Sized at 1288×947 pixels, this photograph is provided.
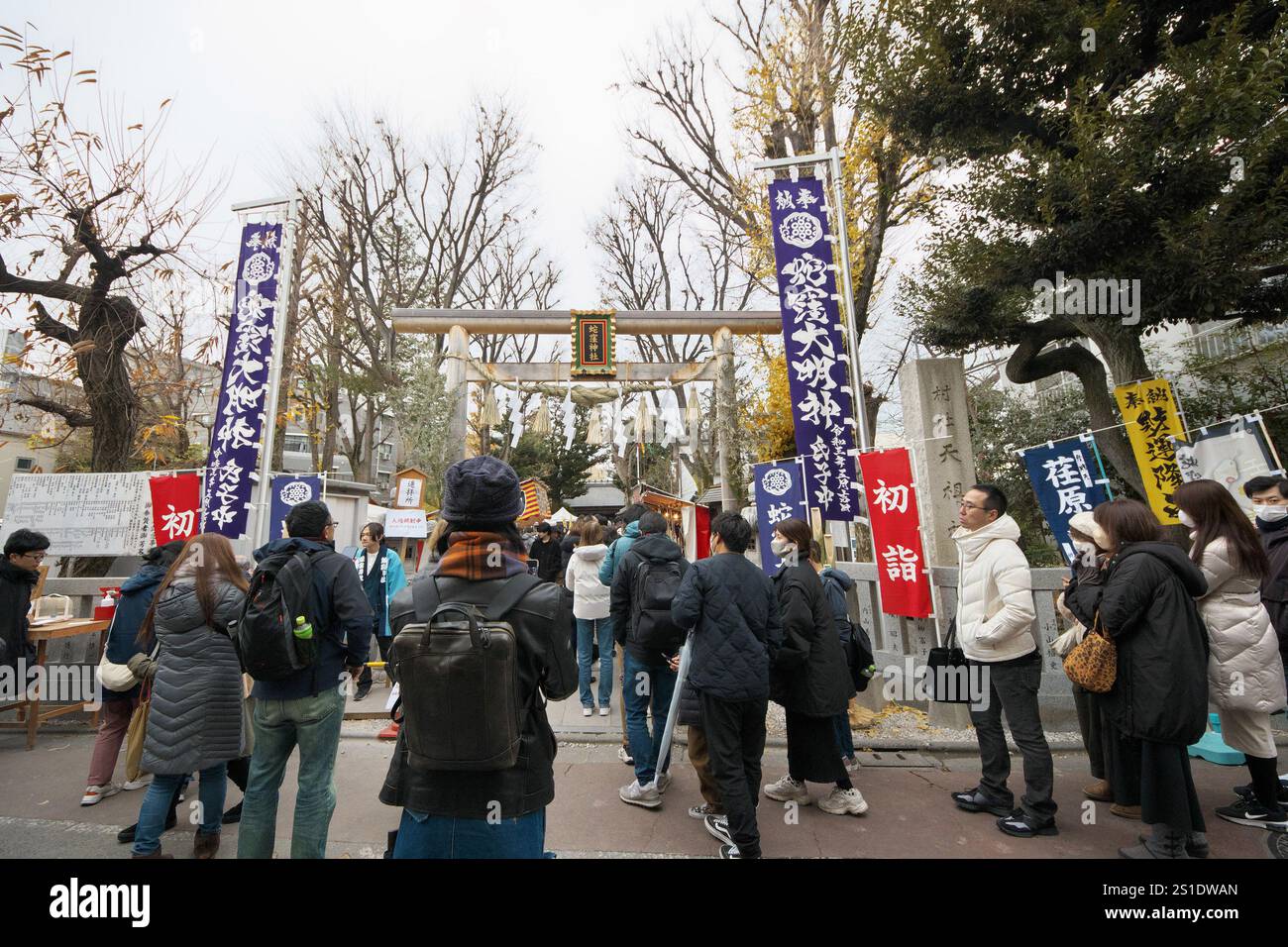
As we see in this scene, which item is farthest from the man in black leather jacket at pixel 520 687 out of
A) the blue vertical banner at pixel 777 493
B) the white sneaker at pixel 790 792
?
the blue vertical banner at pixel 777 493

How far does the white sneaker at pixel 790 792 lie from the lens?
161 inches

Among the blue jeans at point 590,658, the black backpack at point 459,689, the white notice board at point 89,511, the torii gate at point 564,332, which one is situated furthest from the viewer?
the torii gate at point 564,332

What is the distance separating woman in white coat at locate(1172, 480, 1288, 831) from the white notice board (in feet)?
30.7

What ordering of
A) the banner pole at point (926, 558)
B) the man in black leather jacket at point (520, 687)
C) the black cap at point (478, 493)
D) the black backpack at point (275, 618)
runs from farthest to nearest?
the banner pole at point (926, 558), the black backpack at point (275, 618), the black cap at point (478, 493), the man in black leather jacket at point (520, 687)

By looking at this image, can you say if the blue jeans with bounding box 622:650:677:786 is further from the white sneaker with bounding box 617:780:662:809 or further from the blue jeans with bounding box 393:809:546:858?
the blue jeans with bounding box 393:809:546:858

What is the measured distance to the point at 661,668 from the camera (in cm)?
407

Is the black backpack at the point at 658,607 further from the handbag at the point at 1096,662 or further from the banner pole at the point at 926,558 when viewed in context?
the banner pole at the point at 926,558

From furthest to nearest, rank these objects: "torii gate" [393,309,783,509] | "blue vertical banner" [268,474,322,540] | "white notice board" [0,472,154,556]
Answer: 1. "torii gate" [393,309,783,509]
2. "blue vertical banner" [268,474,322,540]
3. "white notice board" [0,472,154,556]

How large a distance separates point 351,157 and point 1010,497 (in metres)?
19.1

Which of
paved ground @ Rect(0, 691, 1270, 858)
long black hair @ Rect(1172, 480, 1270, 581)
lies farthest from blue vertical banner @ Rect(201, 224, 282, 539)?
long black hair @ Rect(1172, 480, 1270, 581)

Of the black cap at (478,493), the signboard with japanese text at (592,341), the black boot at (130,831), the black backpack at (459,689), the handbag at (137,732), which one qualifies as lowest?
the black boot at (130,831)

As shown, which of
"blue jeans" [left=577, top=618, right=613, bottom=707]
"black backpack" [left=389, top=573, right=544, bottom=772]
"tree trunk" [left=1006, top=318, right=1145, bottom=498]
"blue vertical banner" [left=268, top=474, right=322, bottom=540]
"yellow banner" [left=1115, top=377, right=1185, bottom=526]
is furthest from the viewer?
"tree trunk" [left=1006, top=318, right=1145, bottom=498]

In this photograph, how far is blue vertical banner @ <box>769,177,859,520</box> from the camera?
6.35 meters

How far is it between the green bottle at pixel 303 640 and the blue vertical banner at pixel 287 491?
173 inches
